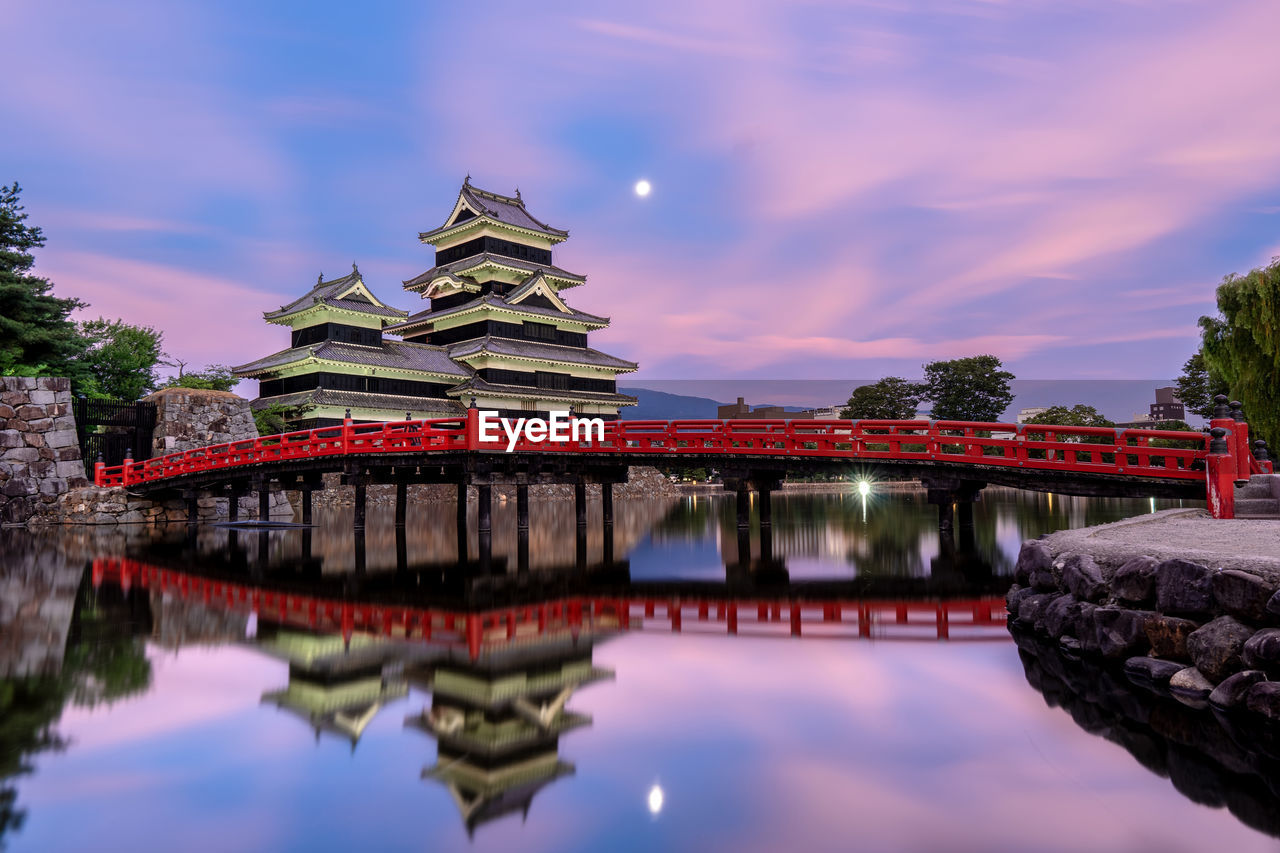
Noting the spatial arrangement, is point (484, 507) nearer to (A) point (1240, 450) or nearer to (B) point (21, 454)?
(A) point (1240, 450)

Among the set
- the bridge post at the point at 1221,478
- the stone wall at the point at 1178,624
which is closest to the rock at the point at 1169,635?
the stone wall at the point at 1178,624

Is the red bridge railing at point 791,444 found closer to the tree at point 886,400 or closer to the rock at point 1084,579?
the rock at point 1084,579

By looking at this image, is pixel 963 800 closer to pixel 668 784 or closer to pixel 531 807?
pixel 668 784

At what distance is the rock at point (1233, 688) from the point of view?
209 inches

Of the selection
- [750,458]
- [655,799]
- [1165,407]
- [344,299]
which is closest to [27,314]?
[344,299]

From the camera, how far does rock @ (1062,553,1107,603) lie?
23.4 ft

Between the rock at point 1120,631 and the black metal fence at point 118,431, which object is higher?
the black metal fence at point 118,431

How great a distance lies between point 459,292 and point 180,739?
45.7m

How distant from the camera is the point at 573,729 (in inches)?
227

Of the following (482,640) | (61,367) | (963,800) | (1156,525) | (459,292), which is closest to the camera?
(963,800)

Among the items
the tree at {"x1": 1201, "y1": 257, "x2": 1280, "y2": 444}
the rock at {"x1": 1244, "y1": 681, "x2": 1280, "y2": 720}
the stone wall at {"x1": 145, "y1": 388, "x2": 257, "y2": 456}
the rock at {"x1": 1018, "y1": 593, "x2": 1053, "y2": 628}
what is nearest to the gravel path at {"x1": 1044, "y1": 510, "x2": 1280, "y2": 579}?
the rock at {"x1": 1018, "y1": 593, "x2": 1053, "y2": 628}

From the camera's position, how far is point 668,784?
15.6 feet

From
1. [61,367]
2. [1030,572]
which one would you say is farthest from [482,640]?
[61,367]

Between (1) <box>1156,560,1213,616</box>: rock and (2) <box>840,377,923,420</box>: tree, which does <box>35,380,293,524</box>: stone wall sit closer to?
Answer: (1) <box>1156,560,1213,616</box>: rock
